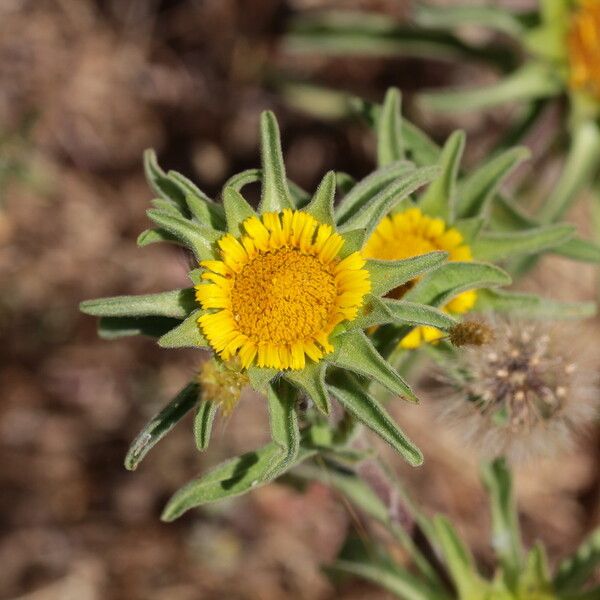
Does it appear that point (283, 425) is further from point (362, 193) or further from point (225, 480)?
point (362, 193)

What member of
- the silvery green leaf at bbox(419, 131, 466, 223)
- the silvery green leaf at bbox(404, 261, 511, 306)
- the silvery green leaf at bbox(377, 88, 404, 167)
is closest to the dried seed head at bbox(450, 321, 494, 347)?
the silvery green leaf at bbox(404, 261, 511, 306)

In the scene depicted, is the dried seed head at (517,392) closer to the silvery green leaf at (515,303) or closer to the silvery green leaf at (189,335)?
the silvery green leaf at (515,303)

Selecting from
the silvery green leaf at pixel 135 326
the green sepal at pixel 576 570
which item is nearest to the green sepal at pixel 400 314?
the silvery green leaf at pixel 135 326

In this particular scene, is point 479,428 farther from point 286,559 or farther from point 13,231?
point 13,231

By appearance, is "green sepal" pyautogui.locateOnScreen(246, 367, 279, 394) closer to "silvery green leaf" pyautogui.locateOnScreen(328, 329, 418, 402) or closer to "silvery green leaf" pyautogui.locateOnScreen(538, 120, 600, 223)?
"silvery green leaf" pyautogui.locateOnScreen(328, 329, 418, 402)

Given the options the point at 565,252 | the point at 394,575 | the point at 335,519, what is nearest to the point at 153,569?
the point at 335,519

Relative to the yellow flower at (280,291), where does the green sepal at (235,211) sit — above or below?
above

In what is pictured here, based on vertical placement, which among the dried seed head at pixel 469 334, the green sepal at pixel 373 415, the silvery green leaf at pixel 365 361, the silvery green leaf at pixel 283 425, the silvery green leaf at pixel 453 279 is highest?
the silvery green leaf at pixel 453 279

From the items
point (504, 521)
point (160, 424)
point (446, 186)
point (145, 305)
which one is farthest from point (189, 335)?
point (504, 521)
